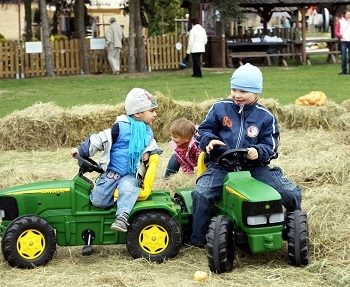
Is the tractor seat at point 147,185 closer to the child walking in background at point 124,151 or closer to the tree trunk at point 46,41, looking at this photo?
the child walking in background at point 124,151

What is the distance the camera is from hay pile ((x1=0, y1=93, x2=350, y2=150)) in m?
11.2

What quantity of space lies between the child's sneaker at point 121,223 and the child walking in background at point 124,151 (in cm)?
8

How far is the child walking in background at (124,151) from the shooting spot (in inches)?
215

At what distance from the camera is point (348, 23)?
76.7 ft

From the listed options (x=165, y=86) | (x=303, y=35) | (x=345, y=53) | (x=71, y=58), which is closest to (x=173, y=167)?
(x=165, y=86)

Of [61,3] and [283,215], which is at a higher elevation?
[61,3]

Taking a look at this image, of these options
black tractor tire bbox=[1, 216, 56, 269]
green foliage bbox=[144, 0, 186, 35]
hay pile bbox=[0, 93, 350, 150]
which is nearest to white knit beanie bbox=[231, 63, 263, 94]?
black tractor tire bbox=[1, 216, 56, 269]

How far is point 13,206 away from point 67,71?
2109 centimetres

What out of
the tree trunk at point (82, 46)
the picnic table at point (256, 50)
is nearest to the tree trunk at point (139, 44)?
the tree trunk at point (82, 46)

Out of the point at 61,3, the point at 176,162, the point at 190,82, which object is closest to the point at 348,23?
the point at 190,82

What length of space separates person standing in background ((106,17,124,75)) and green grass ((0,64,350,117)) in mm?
1015

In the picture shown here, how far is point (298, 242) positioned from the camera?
198 inches

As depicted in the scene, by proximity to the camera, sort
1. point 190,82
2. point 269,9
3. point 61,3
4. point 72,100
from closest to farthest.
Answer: point 72,100
point 190,82
point 269,9
point 61,3

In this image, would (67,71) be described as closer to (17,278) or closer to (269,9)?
(269,9)
